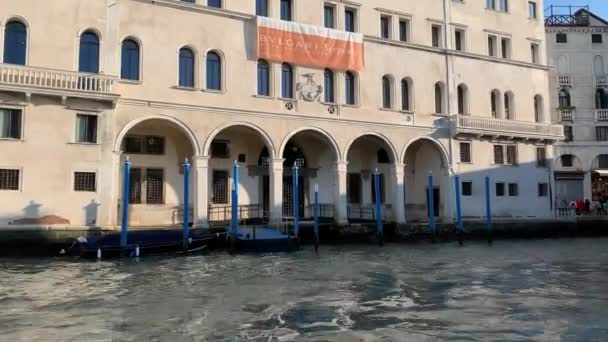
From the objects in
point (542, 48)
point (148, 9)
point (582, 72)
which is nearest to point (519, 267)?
point (148, 9)

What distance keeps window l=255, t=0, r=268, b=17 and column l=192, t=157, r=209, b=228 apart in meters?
5.79

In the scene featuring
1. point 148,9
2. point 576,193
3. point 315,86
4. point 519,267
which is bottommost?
point 519,267

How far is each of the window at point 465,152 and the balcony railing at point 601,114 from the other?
12.3 metres

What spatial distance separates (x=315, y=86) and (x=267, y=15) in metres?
3.06

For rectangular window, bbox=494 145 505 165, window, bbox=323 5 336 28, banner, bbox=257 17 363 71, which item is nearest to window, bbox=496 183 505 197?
rectangular window, bbox=494 145 505 165

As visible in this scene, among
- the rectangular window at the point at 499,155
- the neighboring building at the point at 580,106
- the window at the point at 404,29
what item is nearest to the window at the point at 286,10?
the window at the point at 404,29

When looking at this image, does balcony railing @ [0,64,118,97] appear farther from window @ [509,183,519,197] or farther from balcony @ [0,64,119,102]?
window @ [509,183,519,197]

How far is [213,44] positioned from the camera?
19.2 m

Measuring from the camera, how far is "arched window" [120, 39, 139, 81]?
58.7 feet

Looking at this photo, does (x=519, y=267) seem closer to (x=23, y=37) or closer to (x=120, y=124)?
(x=120, y=124)

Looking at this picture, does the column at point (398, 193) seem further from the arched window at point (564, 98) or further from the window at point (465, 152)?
the arched window at point (564, 98)

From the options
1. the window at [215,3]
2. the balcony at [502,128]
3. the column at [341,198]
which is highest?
the window at [215,3]

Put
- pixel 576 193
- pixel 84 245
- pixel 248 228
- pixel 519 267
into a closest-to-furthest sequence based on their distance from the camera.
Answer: pixel 519 267, pixel 84 245, pixel 248 228, pixel 576 193

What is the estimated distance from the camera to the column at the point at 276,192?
1944 cm
